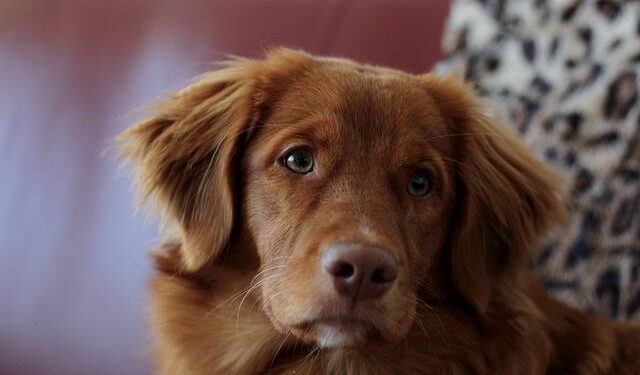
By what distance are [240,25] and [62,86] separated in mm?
660

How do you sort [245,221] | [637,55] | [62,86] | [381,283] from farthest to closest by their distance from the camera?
[62,86] → [637,55] → [245,221] → [381,283]

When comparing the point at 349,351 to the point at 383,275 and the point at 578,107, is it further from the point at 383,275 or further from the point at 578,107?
the point at 578,107

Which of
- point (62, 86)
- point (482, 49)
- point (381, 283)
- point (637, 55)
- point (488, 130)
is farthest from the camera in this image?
point (62, 86)

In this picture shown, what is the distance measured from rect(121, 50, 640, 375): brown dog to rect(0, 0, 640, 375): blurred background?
27cm

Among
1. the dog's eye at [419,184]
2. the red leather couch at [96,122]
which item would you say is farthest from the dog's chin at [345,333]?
the red leather couch at [96,122]

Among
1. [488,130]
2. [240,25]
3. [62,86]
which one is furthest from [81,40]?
[488,130]

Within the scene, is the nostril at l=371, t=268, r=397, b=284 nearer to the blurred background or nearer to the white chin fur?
the white chin fur

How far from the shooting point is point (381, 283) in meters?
1.50

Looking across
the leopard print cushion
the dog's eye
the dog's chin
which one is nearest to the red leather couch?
the leopard print cushion

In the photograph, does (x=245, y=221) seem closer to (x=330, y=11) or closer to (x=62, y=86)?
(x=330, y=11)

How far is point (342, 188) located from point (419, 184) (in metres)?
0.19

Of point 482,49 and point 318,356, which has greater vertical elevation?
point 482,49

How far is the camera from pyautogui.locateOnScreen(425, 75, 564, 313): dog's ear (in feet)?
6.04

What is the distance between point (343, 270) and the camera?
148 centimetres
